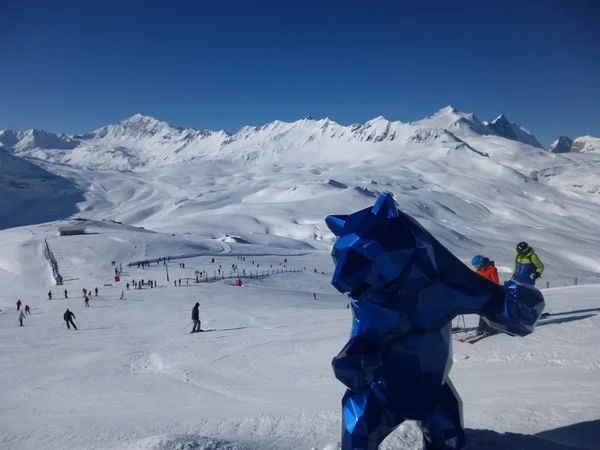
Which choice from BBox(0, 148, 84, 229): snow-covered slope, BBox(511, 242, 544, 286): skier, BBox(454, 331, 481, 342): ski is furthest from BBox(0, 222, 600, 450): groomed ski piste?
BBox(0, 148, 84, 229): snow-covered slope

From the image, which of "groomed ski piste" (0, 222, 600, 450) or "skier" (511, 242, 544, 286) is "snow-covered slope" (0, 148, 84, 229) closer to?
"groomed ski piste" (0, 222, 600, 450)

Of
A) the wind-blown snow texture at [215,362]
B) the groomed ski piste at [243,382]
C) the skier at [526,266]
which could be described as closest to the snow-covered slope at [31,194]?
the wind-blown snow texture at [215,362]

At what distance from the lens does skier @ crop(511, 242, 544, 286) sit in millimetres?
7412

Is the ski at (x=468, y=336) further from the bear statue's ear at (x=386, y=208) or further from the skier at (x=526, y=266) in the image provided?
the bear statue's ear at (x=386, y=208)

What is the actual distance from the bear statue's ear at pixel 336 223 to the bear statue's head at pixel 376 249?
0.6 inches

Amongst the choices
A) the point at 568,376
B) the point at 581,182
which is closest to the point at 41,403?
the point at 568,376

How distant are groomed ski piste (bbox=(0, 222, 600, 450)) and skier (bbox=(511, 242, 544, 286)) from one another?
1.74 metres

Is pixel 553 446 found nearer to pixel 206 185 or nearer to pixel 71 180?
pixel 206 185

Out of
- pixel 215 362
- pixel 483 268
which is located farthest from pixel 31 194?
pixel 483 268

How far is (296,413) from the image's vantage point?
269 inches

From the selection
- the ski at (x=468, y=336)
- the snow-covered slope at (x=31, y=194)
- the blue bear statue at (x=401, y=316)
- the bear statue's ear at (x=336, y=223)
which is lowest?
the ski at (x=468, y=336)

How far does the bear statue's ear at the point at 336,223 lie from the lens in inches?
172

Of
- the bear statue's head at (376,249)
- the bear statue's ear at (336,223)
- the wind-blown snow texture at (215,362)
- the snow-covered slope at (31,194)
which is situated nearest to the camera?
the bear statue's head at (376,249)

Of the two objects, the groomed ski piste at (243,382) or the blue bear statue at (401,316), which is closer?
the blue bear statue at (401,316)
